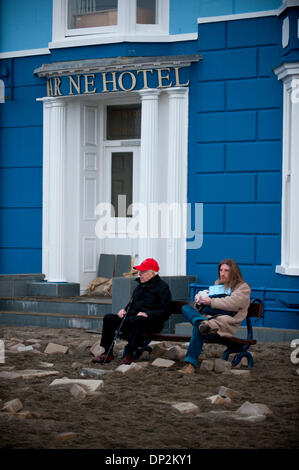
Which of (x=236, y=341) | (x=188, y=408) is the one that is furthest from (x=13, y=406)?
(x=236, y=341)

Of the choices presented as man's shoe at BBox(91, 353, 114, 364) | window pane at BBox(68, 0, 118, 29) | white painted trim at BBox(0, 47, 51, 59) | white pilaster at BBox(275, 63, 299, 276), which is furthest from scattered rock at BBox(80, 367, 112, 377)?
white painted trim at BBox(0, 47, 51, 59)

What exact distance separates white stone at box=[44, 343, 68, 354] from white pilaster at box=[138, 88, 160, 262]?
9.39 ft

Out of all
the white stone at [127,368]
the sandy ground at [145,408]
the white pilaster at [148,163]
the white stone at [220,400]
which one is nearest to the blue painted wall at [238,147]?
the white pilaster at [148,163]

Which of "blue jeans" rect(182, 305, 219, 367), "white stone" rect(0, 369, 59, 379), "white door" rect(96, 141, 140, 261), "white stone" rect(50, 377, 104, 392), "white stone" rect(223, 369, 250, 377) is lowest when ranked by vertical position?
"white stone" rect(223, 369, 250, 377)

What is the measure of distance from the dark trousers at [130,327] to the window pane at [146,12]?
5583mm

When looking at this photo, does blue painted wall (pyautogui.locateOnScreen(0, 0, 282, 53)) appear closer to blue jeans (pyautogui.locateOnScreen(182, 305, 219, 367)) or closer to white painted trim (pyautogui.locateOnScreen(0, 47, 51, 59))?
white painted trim (pyautogui.locateOnScreen(0, 47, 51, 59))

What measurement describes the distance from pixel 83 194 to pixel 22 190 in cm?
110

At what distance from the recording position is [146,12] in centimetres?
1227

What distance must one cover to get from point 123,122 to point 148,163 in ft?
5.07

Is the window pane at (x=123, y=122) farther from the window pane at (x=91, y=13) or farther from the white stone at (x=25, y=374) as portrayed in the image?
the white stone at (x=25, y=374)

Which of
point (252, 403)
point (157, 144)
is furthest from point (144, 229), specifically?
point (252, 403)

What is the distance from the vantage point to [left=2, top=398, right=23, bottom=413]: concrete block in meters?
6.09

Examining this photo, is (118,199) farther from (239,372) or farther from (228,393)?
(228,393)
